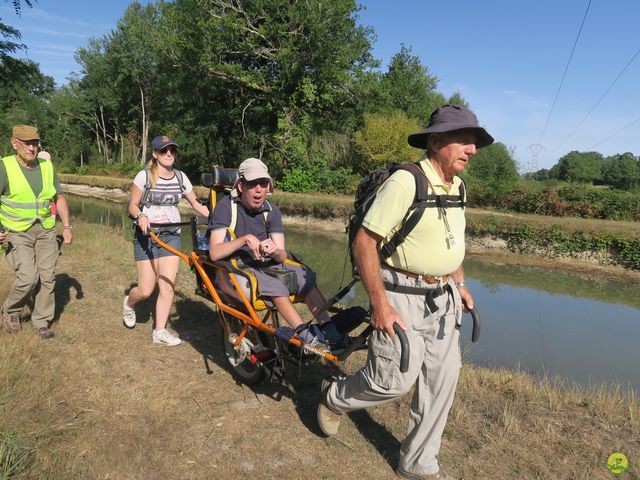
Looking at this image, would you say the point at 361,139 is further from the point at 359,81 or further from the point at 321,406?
the point at 321,406

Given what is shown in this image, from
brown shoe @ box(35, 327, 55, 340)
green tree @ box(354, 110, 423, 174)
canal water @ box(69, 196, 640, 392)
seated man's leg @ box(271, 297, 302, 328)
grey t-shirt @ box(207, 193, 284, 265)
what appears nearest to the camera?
seated man's leg @ box(271, 297, 302, 328)

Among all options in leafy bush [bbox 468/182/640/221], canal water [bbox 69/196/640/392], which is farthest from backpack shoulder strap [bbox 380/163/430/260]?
leafy bush [bbox 468/182/640/221]

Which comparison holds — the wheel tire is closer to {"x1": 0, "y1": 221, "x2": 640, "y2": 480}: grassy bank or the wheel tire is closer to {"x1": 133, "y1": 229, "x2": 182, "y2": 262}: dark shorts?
{"x1": 0, "y1": 221, "x2": 640, "y2": 480}: grassy bank

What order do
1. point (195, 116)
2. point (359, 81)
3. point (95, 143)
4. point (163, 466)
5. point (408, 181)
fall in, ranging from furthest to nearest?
1. point (95, 143)
2. point (195, 116)
3. point (359, 81)
4. point (163, 466)
5. point (408, 181)

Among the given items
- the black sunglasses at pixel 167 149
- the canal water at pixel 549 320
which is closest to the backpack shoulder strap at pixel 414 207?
the canal water at pixel 549 320

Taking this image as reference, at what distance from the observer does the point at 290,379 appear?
4.21m

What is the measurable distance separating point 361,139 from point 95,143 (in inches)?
1502

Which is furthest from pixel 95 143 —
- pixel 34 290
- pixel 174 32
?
pixel 34 290

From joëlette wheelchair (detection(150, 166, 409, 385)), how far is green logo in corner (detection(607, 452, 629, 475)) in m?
1.68

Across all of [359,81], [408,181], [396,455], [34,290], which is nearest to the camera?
[408,181]

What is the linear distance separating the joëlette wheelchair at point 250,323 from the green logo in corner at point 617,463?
5.51ft

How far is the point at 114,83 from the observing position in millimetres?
45438

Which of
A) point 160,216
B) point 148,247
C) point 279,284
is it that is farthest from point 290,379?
point 160,216

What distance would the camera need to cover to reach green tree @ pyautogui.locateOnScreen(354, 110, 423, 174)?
90.6ft
